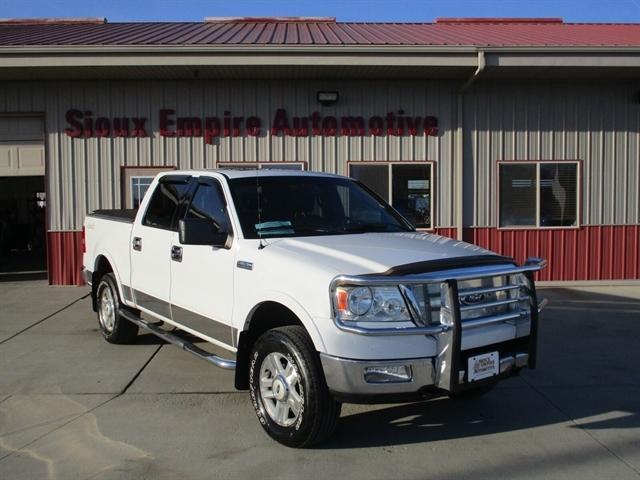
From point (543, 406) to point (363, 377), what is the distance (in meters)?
2.19

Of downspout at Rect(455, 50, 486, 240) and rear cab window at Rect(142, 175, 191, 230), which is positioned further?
downspout at Rect(455, 50, 486, 240)

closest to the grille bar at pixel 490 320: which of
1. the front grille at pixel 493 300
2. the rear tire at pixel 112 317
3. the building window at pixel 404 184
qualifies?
the front grille at pixel 493 300

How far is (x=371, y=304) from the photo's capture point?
381 cm

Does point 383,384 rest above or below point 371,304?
below

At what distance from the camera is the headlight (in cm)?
379

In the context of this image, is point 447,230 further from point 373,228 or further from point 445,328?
point 445,328

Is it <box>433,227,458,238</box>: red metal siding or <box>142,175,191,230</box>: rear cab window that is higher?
<box>142,175,191,230</box>: rear cab window

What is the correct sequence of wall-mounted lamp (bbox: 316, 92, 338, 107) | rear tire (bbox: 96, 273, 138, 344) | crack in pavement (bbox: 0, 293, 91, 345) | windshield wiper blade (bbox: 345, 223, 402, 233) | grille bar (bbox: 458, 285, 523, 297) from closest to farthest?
grille bar (bbox: 458, 285, 523, 297) → windshield wiper blade (bbox: 345, 223, 402, 233) → rear tire (bbox: 96, 273, 138, 344) → crack in pavement (bbox: 0, 293, 91, 345) → wall-mounted lamp (bbox: 316, 92, 338, 107)

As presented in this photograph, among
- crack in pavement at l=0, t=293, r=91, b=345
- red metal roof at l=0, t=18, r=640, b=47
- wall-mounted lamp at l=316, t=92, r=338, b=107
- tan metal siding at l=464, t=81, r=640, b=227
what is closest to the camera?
crack in pavement at l=0, t=293, r=91, b=345

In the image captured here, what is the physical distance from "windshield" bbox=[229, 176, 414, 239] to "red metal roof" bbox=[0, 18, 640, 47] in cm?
537

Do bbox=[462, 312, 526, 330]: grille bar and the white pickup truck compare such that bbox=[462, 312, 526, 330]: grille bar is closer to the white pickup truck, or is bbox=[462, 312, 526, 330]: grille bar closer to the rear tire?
the white pickup truck

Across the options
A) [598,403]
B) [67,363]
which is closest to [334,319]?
A: [598,403]

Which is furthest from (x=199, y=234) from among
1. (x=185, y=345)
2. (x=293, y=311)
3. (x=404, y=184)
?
(x=404, y=184)

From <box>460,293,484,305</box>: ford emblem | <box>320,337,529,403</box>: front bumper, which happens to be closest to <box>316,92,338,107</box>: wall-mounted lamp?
<box>460,293,484,305</box>: ford emblem
